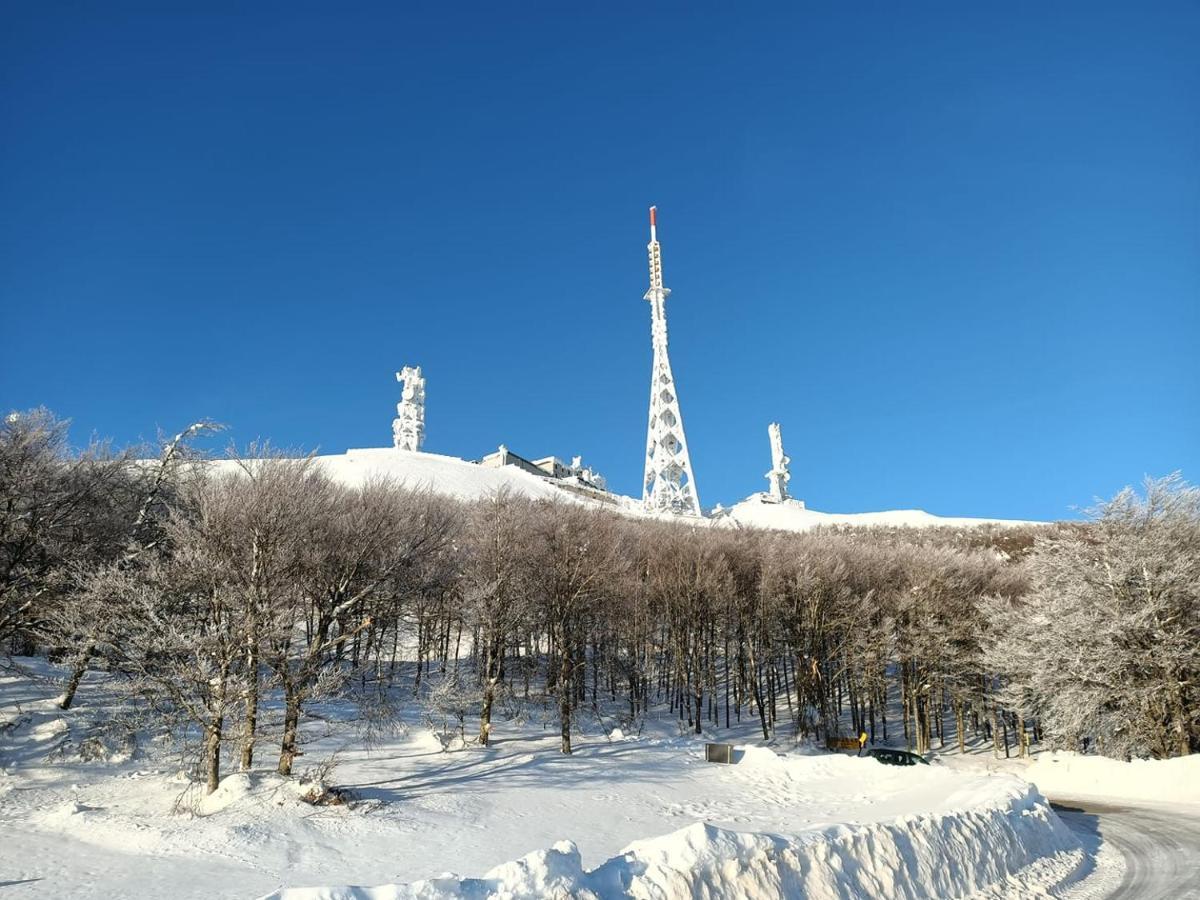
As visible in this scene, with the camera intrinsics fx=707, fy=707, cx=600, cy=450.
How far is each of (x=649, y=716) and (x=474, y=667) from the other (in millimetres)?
9779

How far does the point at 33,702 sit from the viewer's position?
22.0 m

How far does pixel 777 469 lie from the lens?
140000 millimetres

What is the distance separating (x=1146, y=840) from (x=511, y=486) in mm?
62475

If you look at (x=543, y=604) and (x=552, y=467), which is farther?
(x=552, y=467)

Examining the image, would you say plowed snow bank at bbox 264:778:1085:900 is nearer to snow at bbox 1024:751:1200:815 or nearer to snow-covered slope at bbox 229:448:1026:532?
snow at bbox 1024:751:1200:815

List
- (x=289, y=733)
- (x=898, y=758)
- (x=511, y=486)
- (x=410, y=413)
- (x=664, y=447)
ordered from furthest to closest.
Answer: (x=410, y=413), (x=664, y=447), (x=511, y=486), (x=898, y=758), (x=289, y=733)

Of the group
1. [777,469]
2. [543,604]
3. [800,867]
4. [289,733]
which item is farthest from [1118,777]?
[777,469]

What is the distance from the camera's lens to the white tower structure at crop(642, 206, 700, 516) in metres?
97.7

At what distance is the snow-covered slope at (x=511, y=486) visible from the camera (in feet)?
249

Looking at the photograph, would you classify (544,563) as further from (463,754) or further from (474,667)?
(474,667)

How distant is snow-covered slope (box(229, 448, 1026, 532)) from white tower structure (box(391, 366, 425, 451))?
3048 centimetres

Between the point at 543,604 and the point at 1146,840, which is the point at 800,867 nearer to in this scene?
the point at 1146,840

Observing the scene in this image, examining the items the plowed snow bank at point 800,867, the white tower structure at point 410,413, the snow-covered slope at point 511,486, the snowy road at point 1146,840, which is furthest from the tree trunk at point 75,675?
the white tower structure at point 410,413

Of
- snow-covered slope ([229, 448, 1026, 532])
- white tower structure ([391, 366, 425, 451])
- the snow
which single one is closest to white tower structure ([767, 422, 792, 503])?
snow-covered slope ([229, 448, 1026, 532])
